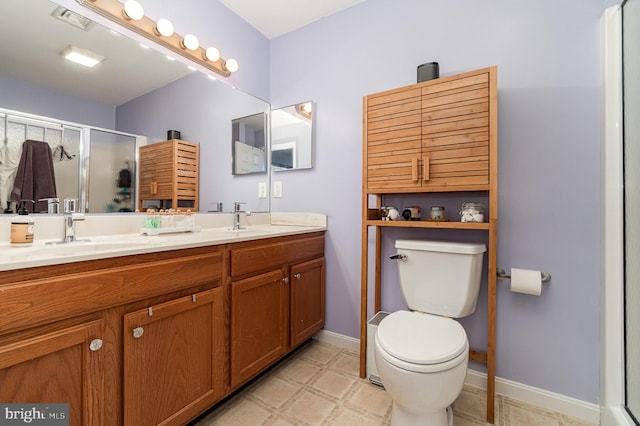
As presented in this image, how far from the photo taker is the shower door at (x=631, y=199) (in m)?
1.12

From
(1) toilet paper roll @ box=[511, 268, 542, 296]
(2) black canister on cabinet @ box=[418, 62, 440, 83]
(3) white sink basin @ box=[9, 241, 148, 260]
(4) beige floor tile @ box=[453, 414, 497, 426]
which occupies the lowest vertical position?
(4) beige floor tile @ box=[453, 414, 497, 426]

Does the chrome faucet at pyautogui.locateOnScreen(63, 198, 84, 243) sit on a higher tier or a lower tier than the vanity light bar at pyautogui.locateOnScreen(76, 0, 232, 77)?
lower

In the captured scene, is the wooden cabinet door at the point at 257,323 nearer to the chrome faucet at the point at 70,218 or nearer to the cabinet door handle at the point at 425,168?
the chrome faucet at the point at 70,218

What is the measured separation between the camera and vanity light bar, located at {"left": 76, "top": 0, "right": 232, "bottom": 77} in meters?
1.35

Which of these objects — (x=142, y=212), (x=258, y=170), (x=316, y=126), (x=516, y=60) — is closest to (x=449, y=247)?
(x=516, y=60)

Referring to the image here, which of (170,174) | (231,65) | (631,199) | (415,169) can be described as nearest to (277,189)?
(170,174)

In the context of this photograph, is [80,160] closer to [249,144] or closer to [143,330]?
[143,330]

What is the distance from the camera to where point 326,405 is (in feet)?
4.65

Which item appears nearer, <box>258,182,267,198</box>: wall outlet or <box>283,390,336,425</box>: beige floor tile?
<box>283,390,336,425</box>: beige floor tile

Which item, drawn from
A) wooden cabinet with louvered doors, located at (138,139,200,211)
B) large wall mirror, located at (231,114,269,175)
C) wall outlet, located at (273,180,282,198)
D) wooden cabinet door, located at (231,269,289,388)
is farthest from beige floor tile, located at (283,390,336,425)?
large wall mirror, located at (231,114,269,175)

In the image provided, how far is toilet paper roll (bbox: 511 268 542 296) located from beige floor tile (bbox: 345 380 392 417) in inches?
34.0

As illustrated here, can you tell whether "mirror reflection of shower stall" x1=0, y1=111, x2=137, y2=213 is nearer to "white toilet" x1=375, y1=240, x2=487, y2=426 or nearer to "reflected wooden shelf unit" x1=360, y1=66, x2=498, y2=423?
"reflected wooden shelf unit" x1=360, y1=66, x2=498, y2=423

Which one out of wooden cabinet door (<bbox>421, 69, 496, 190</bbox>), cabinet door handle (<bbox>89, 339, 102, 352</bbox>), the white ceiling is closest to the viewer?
cabinet door handle (<bbox>89, 339, 102, 352</bbox>)

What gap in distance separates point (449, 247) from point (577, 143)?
0.77 metres
